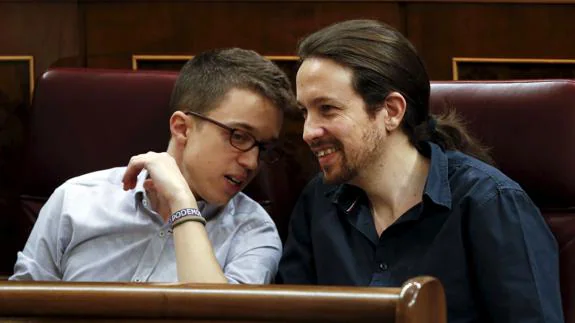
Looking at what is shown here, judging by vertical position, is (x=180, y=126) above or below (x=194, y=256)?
above

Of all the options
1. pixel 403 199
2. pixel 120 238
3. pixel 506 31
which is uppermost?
pixel 506 31

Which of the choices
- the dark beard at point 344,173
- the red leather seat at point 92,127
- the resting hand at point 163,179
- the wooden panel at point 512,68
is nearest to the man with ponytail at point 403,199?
the dark beard at point 344,173

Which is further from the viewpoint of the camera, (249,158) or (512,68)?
(512,68)

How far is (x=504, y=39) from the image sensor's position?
2014 millimetres

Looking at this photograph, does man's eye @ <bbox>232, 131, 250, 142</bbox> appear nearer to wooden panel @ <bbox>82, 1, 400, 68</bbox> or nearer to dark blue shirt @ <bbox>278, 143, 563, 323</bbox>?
dark blue shirt @ <bbox>278, 143, 563, 323</bbox>

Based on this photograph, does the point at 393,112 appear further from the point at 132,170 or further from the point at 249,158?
the point at 132,170

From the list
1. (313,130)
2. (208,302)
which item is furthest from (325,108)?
(208,302)

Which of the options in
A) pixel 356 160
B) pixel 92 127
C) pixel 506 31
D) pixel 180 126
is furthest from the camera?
pixel 506 31

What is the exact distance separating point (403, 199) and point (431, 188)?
7 centimetres

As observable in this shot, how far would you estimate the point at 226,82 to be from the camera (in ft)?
5.23

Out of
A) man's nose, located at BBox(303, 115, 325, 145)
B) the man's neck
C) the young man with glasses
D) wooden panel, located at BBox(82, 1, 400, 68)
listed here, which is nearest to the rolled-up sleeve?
the man's neck

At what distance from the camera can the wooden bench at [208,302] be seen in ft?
2.43

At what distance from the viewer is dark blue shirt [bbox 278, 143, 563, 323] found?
127cm

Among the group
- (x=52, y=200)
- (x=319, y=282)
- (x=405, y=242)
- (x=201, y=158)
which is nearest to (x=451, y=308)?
(x=405, y=242)
